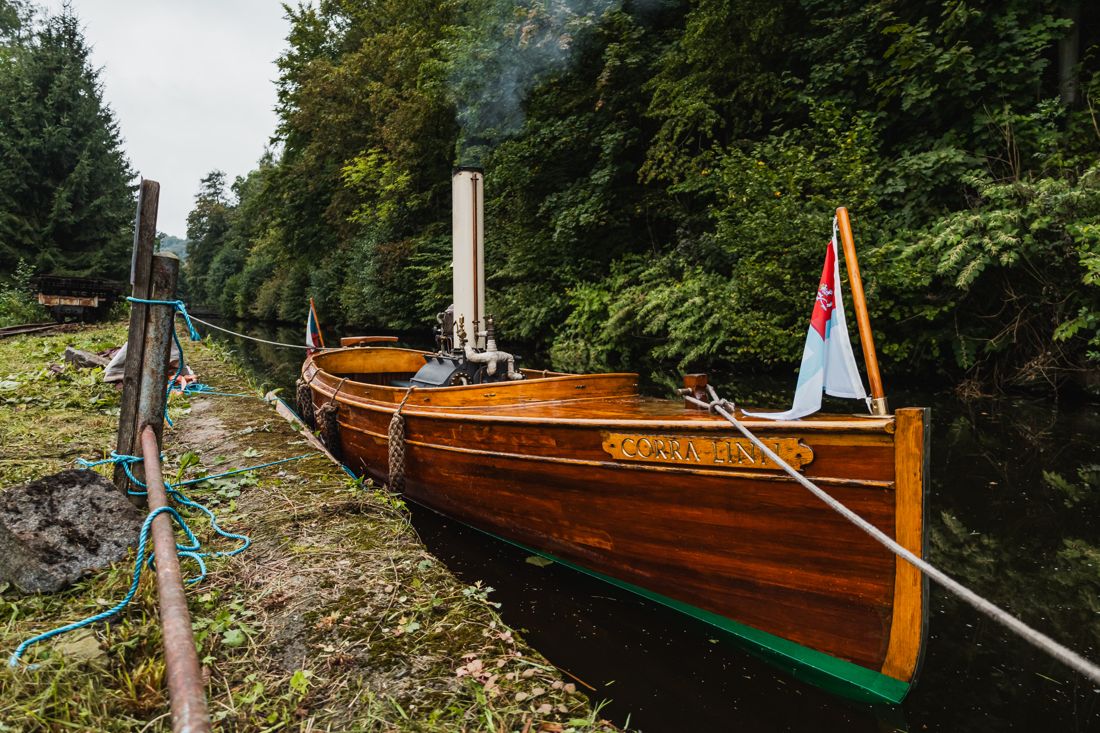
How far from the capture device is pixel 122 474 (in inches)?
112

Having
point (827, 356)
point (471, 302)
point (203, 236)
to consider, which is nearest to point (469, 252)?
point (471, 302)

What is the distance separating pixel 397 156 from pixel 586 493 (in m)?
19.4

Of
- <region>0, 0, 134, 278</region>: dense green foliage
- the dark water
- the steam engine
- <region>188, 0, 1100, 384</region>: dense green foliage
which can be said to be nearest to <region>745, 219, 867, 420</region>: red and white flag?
the dark water

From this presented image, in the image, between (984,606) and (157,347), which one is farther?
(157,347)

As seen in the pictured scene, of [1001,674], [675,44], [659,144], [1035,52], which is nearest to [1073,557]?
[1001,674]

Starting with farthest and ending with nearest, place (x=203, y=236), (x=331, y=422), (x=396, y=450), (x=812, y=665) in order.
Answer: (x=203, y=236), (x=331, y=422), (x=396, y=450), (x=812, y=665)

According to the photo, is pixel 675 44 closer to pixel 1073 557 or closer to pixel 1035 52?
pixel 1035 52

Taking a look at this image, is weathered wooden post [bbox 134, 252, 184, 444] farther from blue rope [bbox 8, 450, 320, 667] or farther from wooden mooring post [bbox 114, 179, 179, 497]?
blue rope [bbox 8, 450, 320, 667]

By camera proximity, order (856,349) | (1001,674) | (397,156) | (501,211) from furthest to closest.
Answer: (397,156)
(501,211)
(856,349)
(1001,674)

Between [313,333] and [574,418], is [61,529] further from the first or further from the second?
[313,333]

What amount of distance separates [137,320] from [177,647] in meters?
2.10

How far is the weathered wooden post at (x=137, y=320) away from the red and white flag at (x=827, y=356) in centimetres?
306

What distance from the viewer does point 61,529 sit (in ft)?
7.49

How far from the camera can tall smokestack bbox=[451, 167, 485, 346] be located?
18.7ft
